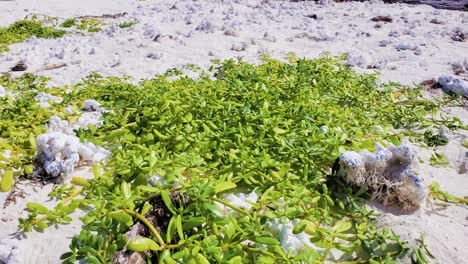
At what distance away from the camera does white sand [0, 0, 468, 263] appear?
2734 mm

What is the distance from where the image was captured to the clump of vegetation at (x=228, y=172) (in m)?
2.38

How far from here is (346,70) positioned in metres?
5.98

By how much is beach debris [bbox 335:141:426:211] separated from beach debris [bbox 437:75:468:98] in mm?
2747

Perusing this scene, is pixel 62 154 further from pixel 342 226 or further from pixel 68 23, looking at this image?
pixel 68 23

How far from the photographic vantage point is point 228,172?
3115 mm

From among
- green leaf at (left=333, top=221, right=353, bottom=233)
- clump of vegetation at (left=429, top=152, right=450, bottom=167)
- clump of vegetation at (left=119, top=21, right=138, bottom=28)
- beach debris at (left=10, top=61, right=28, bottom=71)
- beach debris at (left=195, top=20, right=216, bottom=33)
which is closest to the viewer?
green leaf at (left=333, top=221, right=353, bottom=233)

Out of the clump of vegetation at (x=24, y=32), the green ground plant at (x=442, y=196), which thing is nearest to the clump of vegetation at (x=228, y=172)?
the green ground plant at (x=442, y=196)

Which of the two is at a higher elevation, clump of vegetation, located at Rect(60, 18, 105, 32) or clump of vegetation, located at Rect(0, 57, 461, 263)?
clump of vegetation, located at Rect(0, 57, 461, 263)

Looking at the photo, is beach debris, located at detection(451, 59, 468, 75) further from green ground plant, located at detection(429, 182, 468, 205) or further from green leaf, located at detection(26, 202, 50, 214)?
green leaf, located at detection(26, 202, 50, 214)

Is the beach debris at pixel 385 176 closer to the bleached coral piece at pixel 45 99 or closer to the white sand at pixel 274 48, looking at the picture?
the white sand at pixel 274 48

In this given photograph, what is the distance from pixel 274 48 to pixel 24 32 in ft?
19.3

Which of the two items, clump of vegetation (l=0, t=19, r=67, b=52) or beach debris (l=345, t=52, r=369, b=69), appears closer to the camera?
beach debris (l=345, t=52, r=369, b=69)

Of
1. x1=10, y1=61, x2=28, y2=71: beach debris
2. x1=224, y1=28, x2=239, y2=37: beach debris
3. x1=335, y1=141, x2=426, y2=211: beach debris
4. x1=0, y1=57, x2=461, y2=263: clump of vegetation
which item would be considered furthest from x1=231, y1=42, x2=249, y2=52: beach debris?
x1=335, y1=141, x2=426, y2=211: beach debris

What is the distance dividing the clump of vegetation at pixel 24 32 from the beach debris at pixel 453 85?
762 cm
